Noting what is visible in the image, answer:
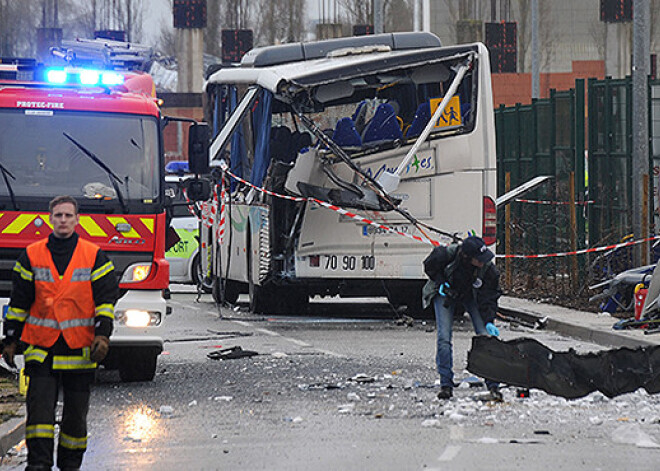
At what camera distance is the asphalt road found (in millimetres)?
9070

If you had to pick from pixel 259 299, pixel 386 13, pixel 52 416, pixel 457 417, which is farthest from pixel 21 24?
pixel 52 416

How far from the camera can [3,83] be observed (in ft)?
43.1

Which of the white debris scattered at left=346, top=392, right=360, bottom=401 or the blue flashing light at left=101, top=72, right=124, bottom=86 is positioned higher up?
the blue flashing light at left=101, top=72, right=124, bottom=86

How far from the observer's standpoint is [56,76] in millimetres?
13188

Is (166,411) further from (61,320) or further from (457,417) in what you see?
(61,320)

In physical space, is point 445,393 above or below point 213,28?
below

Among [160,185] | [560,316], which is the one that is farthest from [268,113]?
[160,185]

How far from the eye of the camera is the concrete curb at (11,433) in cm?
952

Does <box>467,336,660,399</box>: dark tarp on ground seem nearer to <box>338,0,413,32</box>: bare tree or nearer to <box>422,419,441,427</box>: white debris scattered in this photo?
<box>422,419,441,427</box>: white debris scattered

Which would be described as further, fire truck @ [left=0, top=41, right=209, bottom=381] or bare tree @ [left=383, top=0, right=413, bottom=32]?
bare tree @ [left=383, top=0, right=413, bottom=32]

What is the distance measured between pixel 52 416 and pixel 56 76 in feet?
17.6

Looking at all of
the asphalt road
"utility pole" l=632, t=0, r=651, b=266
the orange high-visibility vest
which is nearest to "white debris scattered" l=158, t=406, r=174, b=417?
the asphalt road

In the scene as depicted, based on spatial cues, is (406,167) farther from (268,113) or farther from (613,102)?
(613,102)

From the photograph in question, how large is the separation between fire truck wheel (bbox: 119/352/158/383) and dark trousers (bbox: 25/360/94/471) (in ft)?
13.9
